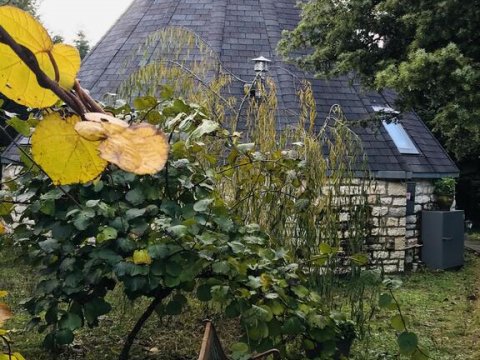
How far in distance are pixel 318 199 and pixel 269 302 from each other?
6.21ft

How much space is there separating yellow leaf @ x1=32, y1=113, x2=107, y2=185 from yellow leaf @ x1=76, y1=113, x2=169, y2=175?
0.12ft

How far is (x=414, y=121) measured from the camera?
1080cm

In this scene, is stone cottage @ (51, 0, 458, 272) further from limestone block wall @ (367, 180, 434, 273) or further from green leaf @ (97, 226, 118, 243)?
green leaf @ (97, 226, 118, 243)

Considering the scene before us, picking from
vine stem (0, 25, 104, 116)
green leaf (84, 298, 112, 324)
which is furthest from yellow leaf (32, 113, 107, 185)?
green leaf (84, 298, 112, 324)

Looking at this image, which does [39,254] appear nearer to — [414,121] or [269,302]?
[269,302]

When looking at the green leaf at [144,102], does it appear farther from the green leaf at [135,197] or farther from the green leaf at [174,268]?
the green leaf at [174,268]

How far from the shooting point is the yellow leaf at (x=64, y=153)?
0.36 m

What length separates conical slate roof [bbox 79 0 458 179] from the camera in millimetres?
8812

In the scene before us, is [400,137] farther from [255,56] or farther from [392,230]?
[255,56]

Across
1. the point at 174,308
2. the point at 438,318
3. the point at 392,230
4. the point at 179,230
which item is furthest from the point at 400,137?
the point at 179,230

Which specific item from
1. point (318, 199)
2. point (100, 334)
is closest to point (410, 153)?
point (318, 199)

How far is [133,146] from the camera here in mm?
302

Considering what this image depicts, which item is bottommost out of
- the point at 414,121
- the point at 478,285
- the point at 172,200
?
the point at 478,285

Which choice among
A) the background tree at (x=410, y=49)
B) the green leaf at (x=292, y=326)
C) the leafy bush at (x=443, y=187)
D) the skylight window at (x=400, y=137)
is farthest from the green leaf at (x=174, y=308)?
the leafy bush at (x=443, y=187)
